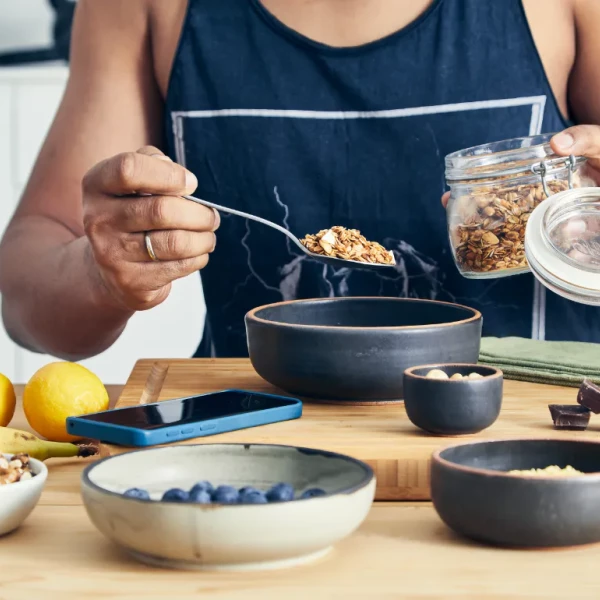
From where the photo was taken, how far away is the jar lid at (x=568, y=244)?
1110 millimetres

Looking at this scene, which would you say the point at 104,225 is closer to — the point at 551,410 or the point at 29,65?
the point at 551,410

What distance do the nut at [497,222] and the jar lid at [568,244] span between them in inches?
3.1

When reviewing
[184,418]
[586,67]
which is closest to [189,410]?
[184,418]

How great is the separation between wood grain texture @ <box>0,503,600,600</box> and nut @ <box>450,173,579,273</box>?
0.59 metres

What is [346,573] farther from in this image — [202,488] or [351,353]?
[351,353]

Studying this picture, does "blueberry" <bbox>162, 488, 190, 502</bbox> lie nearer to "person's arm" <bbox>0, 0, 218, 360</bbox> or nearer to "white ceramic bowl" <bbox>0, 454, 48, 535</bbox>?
"white ceramic bowl" <bbox>0, 454, 48, 535</bbox>

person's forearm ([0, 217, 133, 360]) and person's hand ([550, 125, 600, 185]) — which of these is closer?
person's hand ([550, 125, 600, 185])

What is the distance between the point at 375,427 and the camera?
1.00 meters

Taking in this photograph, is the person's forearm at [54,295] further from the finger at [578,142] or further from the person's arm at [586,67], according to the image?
the person's arm at [586,67]

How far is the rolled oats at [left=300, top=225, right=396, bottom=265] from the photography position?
49.8 inches

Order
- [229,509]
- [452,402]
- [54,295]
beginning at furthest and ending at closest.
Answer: [54,295] → [452,402] → [229,509]

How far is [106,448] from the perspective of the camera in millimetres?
922

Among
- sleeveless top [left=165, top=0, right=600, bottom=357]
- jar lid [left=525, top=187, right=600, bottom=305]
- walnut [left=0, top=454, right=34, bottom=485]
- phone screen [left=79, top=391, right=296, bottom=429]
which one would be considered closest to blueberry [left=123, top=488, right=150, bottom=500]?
walnut [left=0, top=454, right=34, bottom=485]

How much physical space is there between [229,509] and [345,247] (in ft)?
2.23
